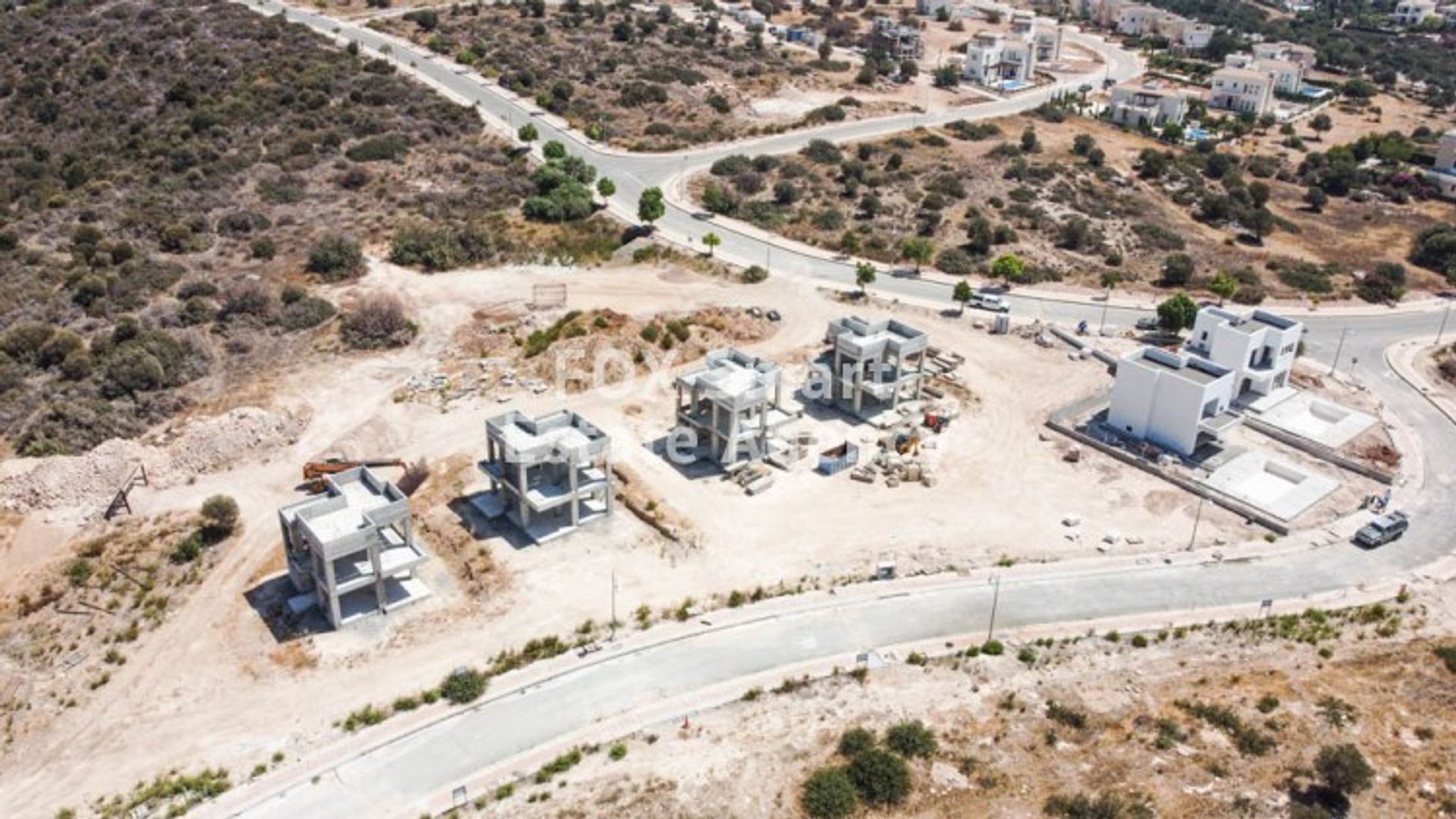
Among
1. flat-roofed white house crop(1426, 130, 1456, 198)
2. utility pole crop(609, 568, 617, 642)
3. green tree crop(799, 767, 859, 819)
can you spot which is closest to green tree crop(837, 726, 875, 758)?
green tree crop(799, 767, 859, 819)

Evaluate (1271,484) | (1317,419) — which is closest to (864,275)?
(1317,419)

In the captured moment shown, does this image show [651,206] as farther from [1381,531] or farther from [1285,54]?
[1285,54]

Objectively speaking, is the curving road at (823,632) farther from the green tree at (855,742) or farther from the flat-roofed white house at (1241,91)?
the flat-roofed white house at (1241,91)

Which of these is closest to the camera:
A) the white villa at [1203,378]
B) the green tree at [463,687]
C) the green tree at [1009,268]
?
the green tree at [463,687]

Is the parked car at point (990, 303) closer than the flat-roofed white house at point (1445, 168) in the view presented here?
Yes

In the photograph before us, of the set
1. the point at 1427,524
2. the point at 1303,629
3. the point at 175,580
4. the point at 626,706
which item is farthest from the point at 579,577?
the point at 1427,524

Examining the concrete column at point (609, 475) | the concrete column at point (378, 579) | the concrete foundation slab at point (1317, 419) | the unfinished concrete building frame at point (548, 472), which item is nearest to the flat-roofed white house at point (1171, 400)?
the concrete foundation slab at point (1317, 419)

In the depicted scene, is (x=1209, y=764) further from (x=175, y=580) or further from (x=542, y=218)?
(x=542, y=218)
